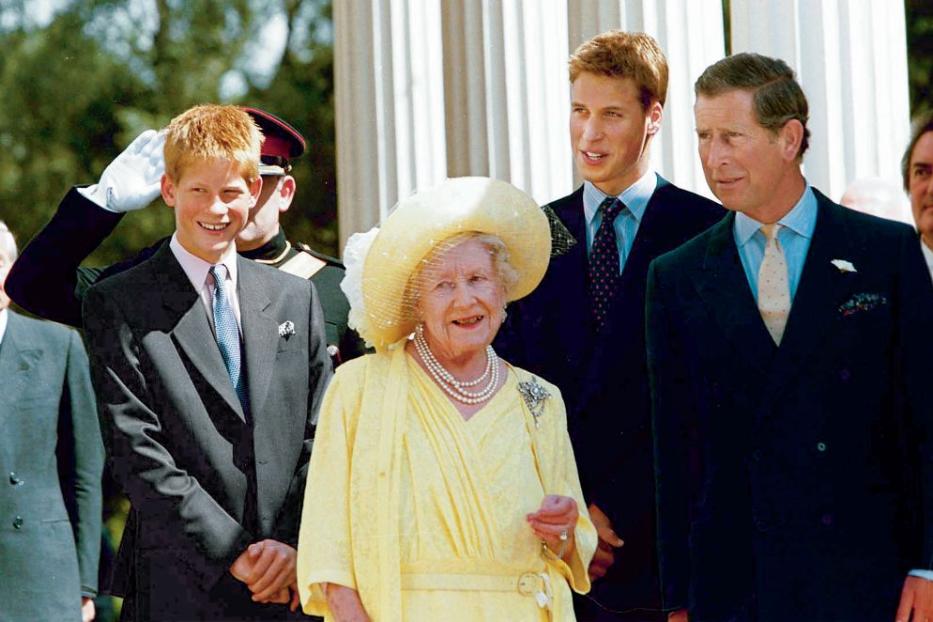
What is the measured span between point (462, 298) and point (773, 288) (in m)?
0.85

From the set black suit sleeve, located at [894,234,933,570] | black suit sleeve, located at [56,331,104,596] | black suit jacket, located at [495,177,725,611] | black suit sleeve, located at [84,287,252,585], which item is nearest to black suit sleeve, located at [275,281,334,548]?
black suit sleeve, located at [84,287,252,585]

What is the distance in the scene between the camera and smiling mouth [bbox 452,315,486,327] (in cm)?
477

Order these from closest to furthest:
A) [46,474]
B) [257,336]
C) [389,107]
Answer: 1. [257,336]
2. [46,474]
3. [389,107]

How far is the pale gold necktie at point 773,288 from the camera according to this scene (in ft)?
15.9

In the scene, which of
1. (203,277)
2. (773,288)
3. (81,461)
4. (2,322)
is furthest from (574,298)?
(2,322)

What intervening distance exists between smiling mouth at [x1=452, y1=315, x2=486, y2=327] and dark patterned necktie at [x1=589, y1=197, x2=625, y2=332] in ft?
2.55

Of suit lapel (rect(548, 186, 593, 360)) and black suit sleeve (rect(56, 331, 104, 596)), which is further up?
suit lapel (rect(548, 186, 593, 360))

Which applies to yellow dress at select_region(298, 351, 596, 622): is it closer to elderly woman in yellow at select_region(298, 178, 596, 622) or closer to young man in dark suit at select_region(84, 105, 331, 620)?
elderly woman in yellow at select_region(298, 178, 596, 622)

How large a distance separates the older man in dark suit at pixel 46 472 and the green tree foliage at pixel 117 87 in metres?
6.80

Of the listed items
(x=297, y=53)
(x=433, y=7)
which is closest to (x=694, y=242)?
(x=433, y=7)

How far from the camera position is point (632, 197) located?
561 centimetres

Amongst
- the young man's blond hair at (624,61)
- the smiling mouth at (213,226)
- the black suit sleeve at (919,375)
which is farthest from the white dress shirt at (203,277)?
the black suit sleeve at (919,375)

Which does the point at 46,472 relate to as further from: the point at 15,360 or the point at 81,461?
the point at 15,360

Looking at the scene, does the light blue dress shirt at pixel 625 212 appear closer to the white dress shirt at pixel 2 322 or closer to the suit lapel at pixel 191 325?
the suit lapel at pixel 191 325
